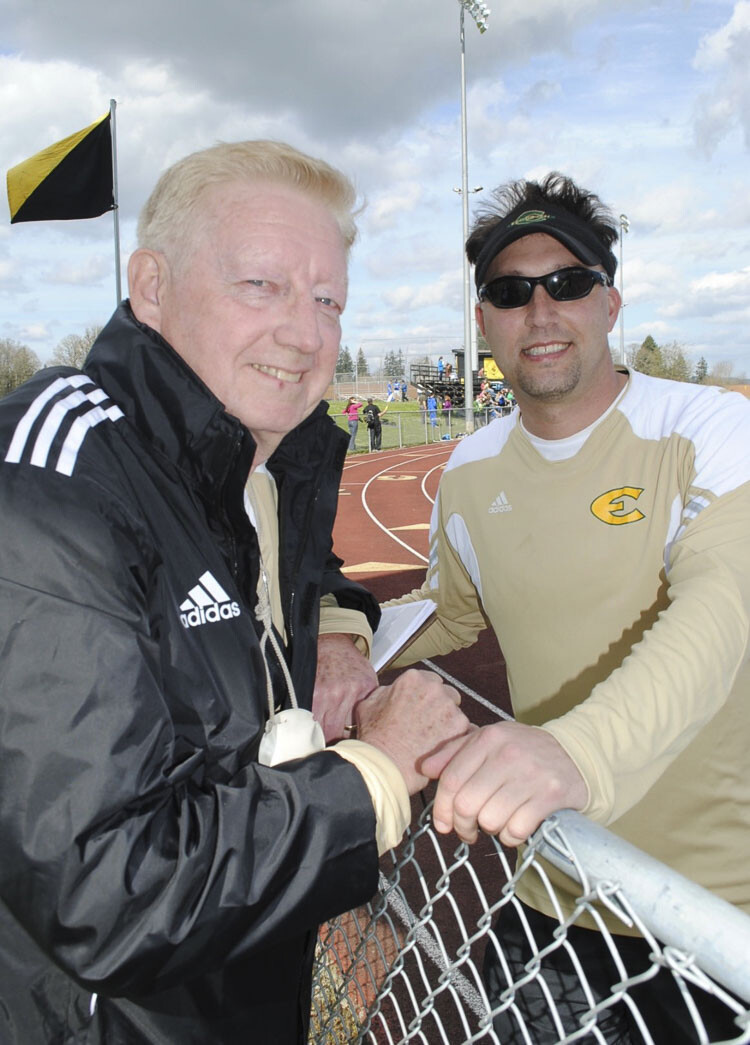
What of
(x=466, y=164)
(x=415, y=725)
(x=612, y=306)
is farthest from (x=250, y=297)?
(x=466, y=164)

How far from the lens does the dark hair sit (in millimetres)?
2650

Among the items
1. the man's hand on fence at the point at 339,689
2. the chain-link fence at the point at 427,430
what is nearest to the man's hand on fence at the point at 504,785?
the man's hand on fence at the point at 339,689

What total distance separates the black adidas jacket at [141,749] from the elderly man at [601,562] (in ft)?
1.75

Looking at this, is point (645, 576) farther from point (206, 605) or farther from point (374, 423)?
point (374, 423)

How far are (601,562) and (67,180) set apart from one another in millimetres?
9324

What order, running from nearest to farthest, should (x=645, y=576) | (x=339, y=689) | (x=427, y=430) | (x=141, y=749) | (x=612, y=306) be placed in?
(x=141, y=749), (x=339, y=689), (x=645, y=576), (x=612, y=306), (x=427, y=430)

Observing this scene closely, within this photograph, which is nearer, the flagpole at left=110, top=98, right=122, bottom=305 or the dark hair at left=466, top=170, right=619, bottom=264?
the dark hair at left=466, top=170, right=619, bottom=264

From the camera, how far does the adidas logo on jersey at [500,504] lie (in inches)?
99.4

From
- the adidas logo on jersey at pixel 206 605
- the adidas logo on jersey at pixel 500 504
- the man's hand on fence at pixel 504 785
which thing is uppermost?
the adidas logo on jersey at pixel 500 504

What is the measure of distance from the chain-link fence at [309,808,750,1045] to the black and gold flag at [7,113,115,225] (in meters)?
8.43

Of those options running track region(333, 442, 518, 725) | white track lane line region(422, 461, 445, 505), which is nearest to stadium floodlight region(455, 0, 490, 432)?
running track region(333, 442, 518, 725)

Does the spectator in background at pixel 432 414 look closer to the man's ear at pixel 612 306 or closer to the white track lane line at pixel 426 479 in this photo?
the white track lane line at pixel 426 479

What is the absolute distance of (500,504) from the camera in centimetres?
255

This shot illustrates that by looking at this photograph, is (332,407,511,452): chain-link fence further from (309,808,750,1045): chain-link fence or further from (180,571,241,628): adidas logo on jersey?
(180,571,241,628): adidas logo on jersey
